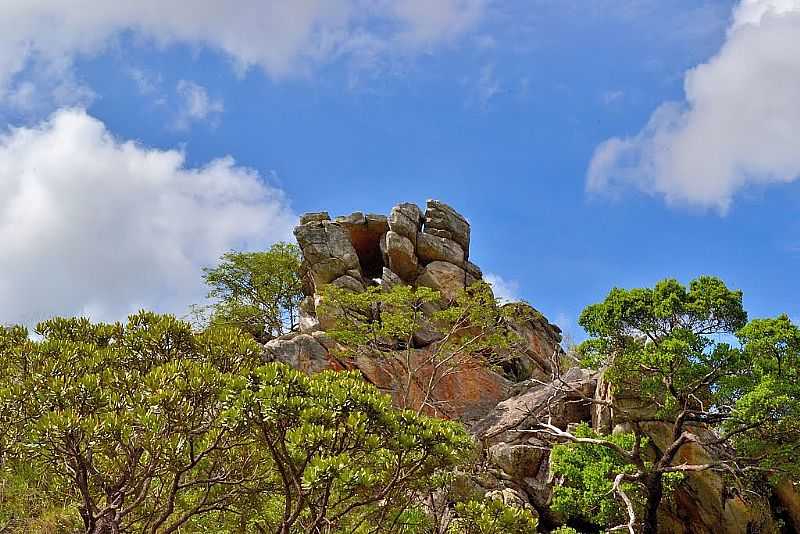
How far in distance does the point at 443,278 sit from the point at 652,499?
57.5 ft

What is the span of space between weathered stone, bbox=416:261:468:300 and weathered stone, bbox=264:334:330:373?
7.13 m

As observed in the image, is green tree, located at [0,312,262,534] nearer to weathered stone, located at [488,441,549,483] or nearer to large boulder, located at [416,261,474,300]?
weathered stone, located at [488,441,549,483]

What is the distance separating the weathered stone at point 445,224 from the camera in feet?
116

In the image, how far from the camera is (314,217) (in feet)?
114

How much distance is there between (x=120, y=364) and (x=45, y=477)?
8.35 feet

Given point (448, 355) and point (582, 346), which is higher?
point (448, 355)

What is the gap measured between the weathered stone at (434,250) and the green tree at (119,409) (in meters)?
24.0

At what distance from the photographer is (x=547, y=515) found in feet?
66.5

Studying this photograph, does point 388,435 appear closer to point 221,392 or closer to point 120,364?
point 221,392

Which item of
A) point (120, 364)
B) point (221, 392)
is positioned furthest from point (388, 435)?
point (120, 364)

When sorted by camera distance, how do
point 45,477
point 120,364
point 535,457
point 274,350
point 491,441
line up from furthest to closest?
point 274,350, point 491,441, point 535,457, point 45,477, point 120,364

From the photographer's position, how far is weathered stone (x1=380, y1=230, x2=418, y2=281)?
1298 inches

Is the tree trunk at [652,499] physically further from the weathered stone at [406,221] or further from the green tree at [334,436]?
the weathered stone at [406,221]

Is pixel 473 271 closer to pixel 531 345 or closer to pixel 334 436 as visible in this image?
pixel 531 345
